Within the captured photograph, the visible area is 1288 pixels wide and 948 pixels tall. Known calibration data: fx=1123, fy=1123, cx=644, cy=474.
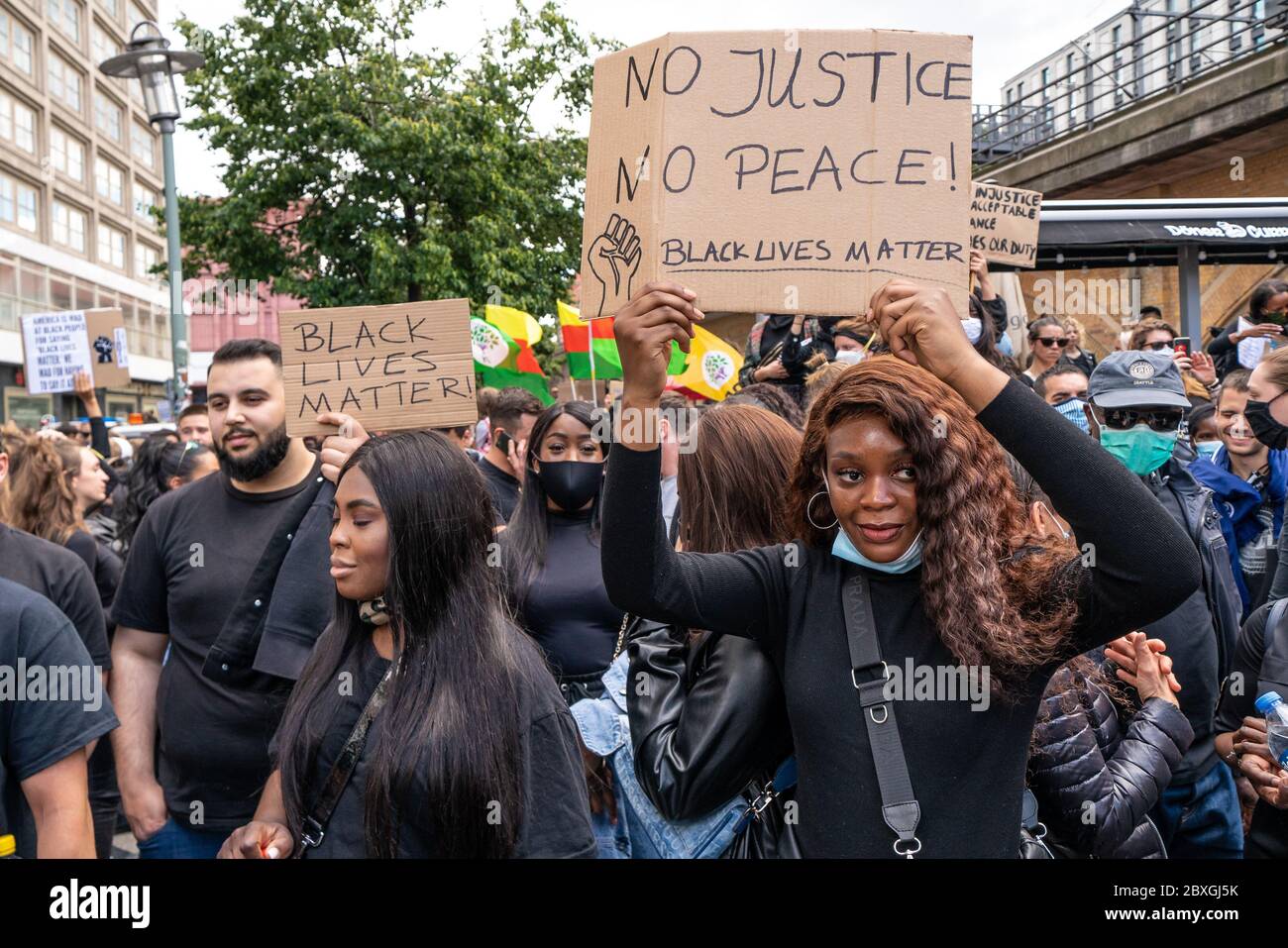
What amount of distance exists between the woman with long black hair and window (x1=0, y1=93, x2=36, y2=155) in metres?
36.0

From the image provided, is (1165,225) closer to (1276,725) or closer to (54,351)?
(1276,725)

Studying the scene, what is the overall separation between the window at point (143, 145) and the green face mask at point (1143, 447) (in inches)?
1885

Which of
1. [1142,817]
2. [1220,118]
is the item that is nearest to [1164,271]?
[1220,118]

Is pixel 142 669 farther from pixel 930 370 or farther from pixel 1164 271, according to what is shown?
pixel 1164 271

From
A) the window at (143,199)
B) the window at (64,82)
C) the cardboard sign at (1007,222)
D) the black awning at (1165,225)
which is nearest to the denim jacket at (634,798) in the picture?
the cardboard sign at (1007,222)

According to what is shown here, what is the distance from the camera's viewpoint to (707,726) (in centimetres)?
228

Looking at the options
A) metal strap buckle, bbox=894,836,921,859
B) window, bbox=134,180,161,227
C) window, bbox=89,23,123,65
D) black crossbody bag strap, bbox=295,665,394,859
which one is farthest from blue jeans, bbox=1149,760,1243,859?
window, bbox=134,180,161,227

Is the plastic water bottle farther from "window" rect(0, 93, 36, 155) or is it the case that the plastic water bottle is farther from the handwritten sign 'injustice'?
"window" rect(0, 93, 36, 155)

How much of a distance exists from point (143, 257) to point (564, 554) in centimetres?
4762

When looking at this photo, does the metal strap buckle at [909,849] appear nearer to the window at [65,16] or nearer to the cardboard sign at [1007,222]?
the cardboard sign at [1007,222]

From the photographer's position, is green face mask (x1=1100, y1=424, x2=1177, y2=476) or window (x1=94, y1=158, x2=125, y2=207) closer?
green face mask (x1=1100, y1=424, x2=1177, y2=476)

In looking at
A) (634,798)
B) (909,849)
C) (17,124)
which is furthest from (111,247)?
(909,849)

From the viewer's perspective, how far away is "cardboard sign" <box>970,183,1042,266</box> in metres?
4.91

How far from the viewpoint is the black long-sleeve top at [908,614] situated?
6.17 ft
